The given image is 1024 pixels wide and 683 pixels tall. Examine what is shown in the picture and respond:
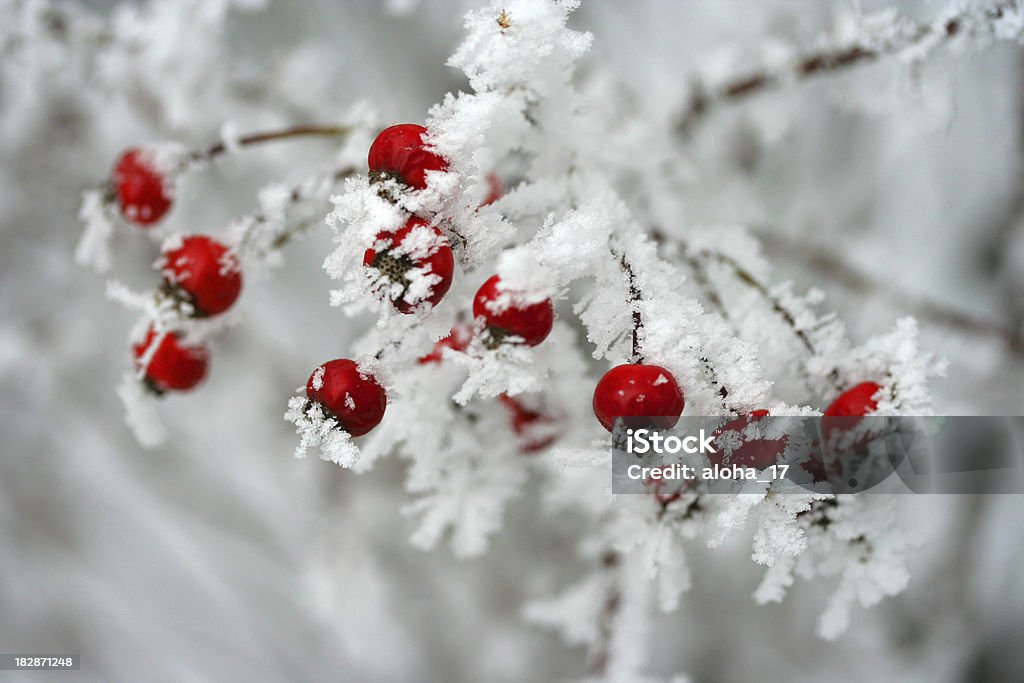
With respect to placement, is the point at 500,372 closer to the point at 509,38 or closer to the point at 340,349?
the point at 509,38

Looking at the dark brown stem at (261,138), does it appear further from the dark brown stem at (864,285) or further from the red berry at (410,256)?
the dark brown stem at (864,285)

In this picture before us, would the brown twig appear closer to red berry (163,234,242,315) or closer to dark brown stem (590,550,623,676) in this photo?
red berry (163,234,242,315)

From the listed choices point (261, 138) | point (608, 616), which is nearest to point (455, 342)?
point (261, 138)

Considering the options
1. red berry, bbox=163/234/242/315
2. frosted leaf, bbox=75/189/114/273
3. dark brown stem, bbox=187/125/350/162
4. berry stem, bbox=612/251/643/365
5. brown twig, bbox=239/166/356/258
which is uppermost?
dark brown stem, bbox=187/125/350/162

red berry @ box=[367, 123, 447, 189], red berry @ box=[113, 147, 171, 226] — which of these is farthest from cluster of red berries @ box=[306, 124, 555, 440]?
red berry @ box=[113, 147, 171, 226]

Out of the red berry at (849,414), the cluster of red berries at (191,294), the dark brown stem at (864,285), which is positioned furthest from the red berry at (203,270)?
the dark brown stem at (864,285)
